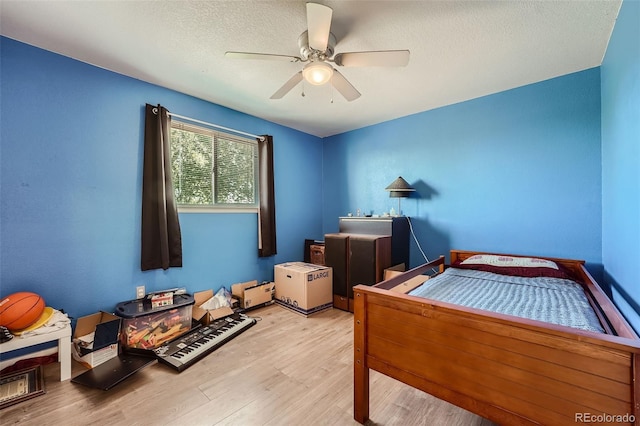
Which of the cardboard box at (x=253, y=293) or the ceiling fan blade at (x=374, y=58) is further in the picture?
the cardboard box at (x=253, y=293)

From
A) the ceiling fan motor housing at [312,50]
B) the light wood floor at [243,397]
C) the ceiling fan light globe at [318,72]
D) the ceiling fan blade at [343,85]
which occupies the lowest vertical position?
the light wood floor at [243,397]

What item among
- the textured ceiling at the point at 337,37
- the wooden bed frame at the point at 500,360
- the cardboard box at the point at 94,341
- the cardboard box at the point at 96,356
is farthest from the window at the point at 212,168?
the wooden bed frame at the point at 500,360

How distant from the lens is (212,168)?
10.4 ft

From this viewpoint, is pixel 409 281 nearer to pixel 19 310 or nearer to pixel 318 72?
pixel 318 72

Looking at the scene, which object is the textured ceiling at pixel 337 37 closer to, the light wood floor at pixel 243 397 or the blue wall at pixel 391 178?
the blue wall at pixel 391 178

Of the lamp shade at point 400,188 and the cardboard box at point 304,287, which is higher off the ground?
the lamp shade at point 400,188

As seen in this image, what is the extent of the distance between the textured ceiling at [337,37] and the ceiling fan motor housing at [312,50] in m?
0.09

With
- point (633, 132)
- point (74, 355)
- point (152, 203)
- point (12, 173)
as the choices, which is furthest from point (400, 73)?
point (74, 355)

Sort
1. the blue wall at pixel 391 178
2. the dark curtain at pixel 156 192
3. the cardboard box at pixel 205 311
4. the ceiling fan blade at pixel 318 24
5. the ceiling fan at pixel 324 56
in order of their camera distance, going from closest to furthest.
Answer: the ceiling fan blade at pixel 318 24, the ceiling fan at pixel 324 56, the blue wall at pixel 391 178, the dark curtain at pixel 156 192, the cardboard box at pixel 205 311

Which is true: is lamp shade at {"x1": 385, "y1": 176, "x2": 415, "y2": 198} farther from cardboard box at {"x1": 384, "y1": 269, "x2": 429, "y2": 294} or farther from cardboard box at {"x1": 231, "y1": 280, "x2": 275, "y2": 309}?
cardboard box at {"x1": 231, "y1": 280, "x2": 275, "y2": 309}

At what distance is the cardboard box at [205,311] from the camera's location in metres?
2.75

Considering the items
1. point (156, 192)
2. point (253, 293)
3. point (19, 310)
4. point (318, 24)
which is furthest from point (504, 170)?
point (19, 310)

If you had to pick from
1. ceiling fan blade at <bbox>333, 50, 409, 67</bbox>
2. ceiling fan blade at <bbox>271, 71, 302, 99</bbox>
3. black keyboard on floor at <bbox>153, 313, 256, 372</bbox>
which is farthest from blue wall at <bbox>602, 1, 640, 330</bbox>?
black keyboard on floor at <bbox>153, 313, 256, 372</bbox>

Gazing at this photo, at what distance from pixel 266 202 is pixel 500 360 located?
9.80ft
